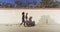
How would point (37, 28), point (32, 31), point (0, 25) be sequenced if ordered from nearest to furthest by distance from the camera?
point (32, 31)
point (37, 28)
point (0, 25)

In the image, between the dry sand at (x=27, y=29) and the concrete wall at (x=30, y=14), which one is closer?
the dry sand at (x=27, y=29)

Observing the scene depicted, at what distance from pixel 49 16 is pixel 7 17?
4.64ft

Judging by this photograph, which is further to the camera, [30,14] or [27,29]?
[30,14]

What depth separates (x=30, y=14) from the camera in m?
6.71

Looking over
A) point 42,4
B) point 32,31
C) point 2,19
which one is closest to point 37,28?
point 32,31

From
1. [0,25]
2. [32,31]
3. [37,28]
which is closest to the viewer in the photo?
[32,31]

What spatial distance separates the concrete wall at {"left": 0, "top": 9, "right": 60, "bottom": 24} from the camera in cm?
668

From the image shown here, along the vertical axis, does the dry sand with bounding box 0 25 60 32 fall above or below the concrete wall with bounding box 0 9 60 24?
below

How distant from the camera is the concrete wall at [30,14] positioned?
668 centimetres

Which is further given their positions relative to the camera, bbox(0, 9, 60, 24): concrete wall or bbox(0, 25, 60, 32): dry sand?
bbox(0, 9, 60, 24): concrete wall

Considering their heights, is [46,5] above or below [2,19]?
above

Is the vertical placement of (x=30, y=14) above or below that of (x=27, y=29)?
above

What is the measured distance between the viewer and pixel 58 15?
6656 millimetres

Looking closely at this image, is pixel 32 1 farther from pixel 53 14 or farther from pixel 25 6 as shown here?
pixel 53 14
